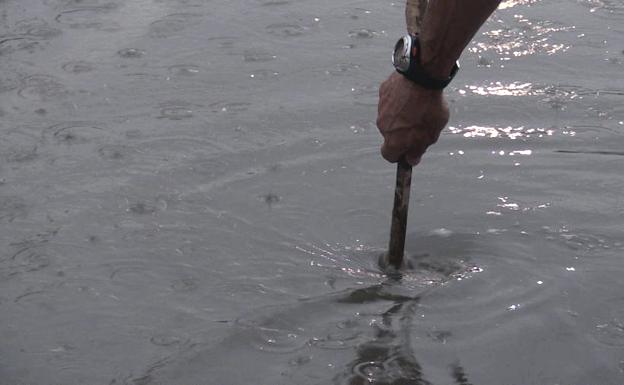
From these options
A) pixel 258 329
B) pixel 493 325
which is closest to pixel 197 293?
pixel 258 329

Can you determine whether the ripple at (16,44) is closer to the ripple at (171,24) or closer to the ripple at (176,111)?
the ripple at (171,24)

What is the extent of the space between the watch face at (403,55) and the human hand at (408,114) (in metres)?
0.05

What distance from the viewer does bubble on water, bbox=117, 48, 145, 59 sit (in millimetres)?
6078

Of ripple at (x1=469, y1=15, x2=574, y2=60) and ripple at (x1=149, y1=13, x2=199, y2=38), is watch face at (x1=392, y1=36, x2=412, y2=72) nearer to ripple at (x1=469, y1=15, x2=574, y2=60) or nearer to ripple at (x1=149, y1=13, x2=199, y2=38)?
ripple at (x1=469, y1=15, x2=574, y2=60)

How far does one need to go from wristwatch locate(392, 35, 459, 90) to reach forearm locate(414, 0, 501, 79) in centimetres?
2

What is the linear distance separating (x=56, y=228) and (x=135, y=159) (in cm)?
67

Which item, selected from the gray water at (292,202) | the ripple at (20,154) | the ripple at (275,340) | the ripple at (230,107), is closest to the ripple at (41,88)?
the gray water at (292,202)

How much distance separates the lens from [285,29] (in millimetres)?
6465

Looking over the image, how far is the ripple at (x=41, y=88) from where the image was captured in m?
5.64

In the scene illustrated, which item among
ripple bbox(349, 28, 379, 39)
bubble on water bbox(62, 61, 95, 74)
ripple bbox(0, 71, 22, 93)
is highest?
ripple bbox(349, 28, 379, 39)

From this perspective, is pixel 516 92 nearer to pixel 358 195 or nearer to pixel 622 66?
pixel 622 66

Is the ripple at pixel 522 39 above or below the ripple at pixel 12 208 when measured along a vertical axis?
above

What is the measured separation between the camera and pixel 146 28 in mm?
6457

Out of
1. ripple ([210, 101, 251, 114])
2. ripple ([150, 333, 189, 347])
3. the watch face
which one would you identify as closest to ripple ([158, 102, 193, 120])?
ripple ([210, 101, 251, 114])
